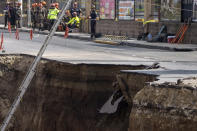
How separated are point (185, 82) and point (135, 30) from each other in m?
21.5

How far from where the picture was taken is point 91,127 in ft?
43.3

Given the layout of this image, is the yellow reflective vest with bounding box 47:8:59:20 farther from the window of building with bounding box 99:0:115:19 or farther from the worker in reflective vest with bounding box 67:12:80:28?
the window of building with bounding box 99:0:115:19

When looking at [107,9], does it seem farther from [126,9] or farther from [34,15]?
[34,15]

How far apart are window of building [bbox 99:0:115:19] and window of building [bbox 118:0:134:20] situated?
27.4 inches

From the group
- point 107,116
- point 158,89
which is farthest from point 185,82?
point 107,116

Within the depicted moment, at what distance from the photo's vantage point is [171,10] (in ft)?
89.9

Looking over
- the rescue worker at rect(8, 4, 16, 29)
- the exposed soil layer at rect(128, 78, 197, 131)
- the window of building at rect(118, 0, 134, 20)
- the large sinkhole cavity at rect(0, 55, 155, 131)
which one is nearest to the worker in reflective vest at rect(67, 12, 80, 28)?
the window of building at rect(118, 0, 134, 20)

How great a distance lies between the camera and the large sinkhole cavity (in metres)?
13.0

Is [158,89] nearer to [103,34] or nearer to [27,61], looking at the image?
[27,61]

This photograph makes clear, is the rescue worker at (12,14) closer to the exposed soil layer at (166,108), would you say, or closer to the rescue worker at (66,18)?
the rescue worker at (66,18)

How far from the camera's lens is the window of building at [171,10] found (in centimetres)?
2677

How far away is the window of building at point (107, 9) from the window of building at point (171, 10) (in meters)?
5.09

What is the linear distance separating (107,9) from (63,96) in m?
19.5

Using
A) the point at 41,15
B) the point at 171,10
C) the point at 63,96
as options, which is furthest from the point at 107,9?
the point at 63,96
